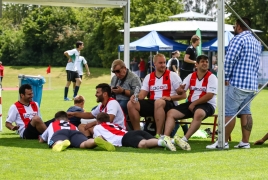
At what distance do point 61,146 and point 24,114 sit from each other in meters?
2.14

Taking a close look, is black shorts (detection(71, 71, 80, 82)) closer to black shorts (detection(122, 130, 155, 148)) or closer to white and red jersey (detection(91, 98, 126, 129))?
white and red jersey (detection(91, 98, 126, 129))

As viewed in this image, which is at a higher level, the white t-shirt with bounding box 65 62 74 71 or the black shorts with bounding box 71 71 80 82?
the white t-shirt with bounding box 65 62 74 71

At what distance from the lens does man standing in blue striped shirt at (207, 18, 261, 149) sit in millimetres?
9867

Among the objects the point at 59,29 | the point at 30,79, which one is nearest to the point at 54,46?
the point at 59,29

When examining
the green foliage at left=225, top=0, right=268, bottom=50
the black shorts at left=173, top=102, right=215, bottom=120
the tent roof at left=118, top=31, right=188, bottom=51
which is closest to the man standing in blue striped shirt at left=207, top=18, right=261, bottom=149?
the black shorts at left=173, top=102, right=215, bottom=120

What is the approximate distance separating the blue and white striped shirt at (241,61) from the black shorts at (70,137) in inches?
84.7

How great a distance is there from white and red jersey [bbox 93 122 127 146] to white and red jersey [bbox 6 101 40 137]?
5.82 feet

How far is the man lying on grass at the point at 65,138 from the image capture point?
30.8 feet

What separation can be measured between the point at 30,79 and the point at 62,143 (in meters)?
4.04

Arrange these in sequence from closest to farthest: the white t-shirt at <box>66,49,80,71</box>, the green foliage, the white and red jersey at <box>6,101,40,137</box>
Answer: the white and red jersey at <box>6,101,40,137</box>
the white t-shirt at <box>66,49,80,71</box>
the green foliage

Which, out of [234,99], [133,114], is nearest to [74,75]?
[133,114]

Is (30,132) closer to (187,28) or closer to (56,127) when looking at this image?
(56,127)

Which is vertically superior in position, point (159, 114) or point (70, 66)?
point (70, 66)

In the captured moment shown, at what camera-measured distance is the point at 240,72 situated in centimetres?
991
